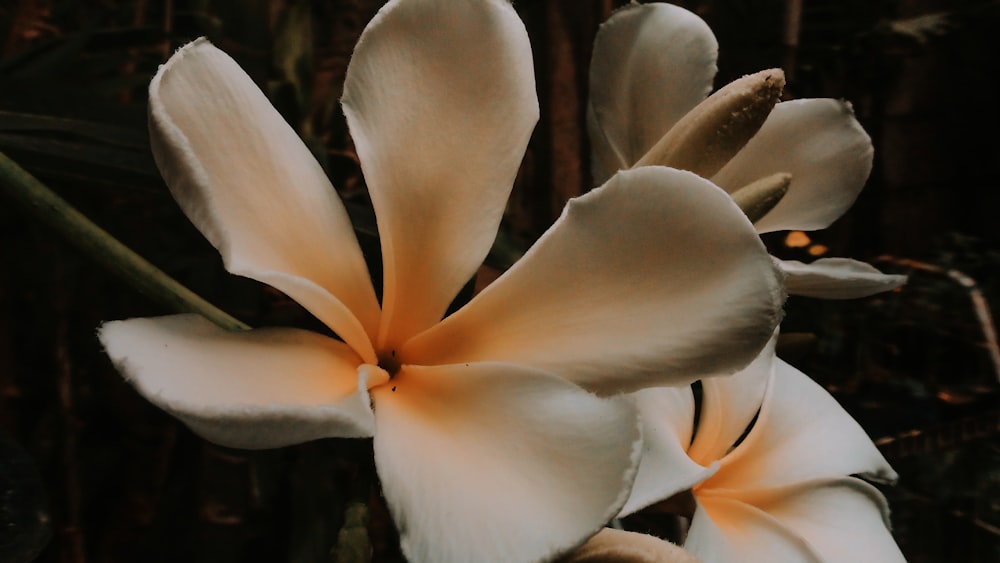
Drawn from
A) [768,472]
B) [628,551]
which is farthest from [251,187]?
[768,472]

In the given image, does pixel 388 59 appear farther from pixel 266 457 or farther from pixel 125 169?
pixel 266 457

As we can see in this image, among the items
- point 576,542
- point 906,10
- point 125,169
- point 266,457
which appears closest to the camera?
point 576,542

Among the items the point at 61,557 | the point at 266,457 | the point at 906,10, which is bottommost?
the point at 61,557

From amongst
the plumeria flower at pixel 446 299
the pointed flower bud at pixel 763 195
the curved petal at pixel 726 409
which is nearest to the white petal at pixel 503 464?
the plumeria flower at pixel 446 299

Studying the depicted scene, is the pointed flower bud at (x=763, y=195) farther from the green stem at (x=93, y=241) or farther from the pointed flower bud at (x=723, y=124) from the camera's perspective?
the green stem at (x=93, y=241)

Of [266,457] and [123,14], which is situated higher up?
[123,14]

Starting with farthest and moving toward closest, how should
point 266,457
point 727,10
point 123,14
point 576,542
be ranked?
point 727,10
point 123,14
point 266,457
point 576,542

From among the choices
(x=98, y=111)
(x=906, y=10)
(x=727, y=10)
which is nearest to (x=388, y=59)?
(x=98, y=111)
